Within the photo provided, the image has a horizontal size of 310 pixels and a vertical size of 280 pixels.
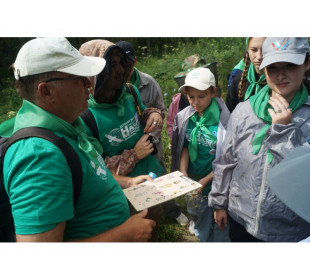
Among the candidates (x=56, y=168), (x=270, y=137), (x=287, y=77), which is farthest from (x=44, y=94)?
(x=287, y=77)

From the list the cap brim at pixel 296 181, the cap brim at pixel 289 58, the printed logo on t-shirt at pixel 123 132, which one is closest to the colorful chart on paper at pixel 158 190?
the printed logo on t-shirt at pixel 123 132

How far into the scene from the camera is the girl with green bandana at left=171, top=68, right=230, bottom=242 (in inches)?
79.0

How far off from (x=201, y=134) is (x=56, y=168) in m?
1.42

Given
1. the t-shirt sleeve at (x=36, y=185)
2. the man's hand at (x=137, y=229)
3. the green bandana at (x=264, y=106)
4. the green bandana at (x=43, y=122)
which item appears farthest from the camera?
the green bandana at (x=264, y=106)

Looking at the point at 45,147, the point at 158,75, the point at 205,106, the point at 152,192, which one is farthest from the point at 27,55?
the point at 158,75

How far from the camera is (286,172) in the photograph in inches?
41.5

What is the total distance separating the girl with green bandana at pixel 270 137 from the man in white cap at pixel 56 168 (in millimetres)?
623

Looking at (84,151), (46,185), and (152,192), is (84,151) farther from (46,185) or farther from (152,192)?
(152,192)

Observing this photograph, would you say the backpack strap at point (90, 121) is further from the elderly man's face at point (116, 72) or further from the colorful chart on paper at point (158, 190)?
the colorful chart on paper at point (158, 190)

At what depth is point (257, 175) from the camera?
129cm

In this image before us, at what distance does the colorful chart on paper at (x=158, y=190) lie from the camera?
4.31 ft

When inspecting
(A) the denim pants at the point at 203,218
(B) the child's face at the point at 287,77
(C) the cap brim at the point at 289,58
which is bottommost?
(A) the denim pants at the point at 203,218

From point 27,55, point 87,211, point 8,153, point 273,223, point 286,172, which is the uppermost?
point 27,55

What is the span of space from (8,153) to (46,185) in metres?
0.21
